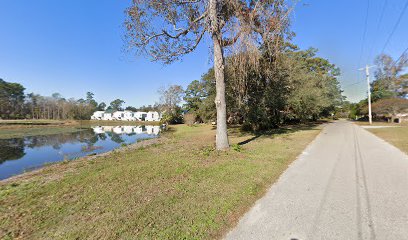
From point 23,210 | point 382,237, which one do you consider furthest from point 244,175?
point 23,210

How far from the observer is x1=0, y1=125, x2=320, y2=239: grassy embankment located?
8.98 feet

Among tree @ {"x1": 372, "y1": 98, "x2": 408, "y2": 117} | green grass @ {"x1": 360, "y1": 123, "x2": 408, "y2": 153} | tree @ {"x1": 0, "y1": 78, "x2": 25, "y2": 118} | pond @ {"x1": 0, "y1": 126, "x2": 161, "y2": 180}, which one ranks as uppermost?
tree @ {"x1": 0, "y1": 78, "x2": 25, "y2": 118}

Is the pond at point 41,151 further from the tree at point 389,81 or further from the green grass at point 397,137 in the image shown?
the tree at point 389,81

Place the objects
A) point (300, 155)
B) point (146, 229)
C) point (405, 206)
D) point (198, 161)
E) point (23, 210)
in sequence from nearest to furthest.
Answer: point (146, 229), point (405, 206), point (23, 210), point (198, 161), point (300, 155)

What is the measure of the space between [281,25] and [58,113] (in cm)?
8209

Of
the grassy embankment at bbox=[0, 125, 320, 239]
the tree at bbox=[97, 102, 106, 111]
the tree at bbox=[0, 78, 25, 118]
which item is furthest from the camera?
the tree at bbox=[97, 102, 106, 111]

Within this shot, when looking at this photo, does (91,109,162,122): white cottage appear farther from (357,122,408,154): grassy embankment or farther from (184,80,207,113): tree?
(357,122,408,154): grassy embankment

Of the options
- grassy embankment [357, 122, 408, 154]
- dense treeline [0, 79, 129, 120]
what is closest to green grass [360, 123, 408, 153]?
grassy embankment [357, 122, 408, 154]

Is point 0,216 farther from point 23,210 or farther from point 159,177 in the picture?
point 159,177

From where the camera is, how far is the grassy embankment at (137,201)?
2.74 meters

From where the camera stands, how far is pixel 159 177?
5066mm

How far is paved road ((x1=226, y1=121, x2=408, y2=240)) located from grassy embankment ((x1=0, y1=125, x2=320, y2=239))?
34 centimetres

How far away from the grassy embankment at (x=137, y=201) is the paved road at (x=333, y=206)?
1.11 ft

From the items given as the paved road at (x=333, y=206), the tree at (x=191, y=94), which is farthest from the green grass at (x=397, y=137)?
the tree at (x=191, y=94)
